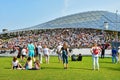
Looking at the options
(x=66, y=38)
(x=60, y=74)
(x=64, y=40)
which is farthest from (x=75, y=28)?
(x=60, y=74)

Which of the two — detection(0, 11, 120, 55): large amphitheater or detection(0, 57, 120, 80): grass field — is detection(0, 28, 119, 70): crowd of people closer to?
detection(0, 11, 120, 55): large amphitheater

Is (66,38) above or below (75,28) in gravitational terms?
below

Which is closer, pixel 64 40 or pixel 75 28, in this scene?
pixel 64 40

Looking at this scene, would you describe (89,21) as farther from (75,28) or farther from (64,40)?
(64,40)

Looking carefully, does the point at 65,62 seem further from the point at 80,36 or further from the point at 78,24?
the point at 78,24

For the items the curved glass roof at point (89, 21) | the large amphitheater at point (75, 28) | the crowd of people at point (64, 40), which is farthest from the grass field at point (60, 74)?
the curved glass roof at point (89, 21)

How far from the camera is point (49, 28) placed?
114188 millimetres

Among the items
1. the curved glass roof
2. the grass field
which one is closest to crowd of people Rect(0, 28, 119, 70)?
the curved glass roof

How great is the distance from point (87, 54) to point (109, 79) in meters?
38.5

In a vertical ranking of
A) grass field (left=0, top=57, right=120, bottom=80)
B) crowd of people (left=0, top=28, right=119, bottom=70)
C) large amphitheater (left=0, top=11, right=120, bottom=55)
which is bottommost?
grass field (left=0, top=57, right=120, bottom=80)

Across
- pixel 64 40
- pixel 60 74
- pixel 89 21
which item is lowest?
pixel 60 74

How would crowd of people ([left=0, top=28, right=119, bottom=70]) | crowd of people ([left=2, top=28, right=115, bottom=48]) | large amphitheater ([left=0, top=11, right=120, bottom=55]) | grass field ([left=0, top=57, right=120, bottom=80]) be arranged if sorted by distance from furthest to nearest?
large amphitheater ([left=0, top=11, right=120, bottom=55]) < crowd of people ([left=2, top=28, right=115, bottom=48]) < crowd of people ([left=0, top=28, right=119, bottom=70]) < grass field ([left=0, top=57, right=120, bottom=80])

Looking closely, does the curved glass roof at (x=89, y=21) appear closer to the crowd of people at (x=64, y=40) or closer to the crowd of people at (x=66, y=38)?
the crowd of people at (x=64, y=40)

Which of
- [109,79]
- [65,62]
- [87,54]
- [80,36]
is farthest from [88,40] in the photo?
[109,79]
